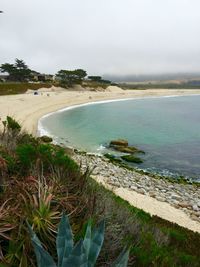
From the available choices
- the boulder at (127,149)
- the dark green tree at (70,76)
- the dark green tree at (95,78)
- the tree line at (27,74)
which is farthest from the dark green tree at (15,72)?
the boulder at (127,149)

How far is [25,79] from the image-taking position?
94.2 meters

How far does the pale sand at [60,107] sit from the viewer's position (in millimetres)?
12863

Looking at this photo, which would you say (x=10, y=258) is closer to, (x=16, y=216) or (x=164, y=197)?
(x=16, y=216)

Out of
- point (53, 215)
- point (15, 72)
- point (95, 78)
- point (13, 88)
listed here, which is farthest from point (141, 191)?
point (95, 78)

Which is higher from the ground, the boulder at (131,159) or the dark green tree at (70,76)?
the dark green tree at (70,76)

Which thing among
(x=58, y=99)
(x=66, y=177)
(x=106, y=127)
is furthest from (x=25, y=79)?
(x=66, y=177)

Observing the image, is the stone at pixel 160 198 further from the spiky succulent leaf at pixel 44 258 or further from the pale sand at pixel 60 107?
the spiky succulent leaf at pixel 44 258

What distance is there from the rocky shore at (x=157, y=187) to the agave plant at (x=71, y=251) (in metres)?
10.9

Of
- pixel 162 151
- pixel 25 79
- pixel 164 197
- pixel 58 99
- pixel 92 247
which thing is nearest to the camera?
pixel 92 247

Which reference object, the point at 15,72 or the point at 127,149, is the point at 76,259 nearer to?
the point at 127,149

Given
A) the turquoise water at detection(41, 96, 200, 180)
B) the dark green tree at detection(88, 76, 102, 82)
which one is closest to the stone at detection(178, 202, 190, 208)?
the turquoise water at detection(41, 96, 200, 180)

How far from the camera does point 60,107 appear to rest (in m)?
61.2

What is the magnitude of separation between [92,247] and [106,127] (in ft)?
126

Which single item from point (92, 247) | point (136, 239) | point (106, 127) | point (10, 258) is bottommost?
point (106, 127)
